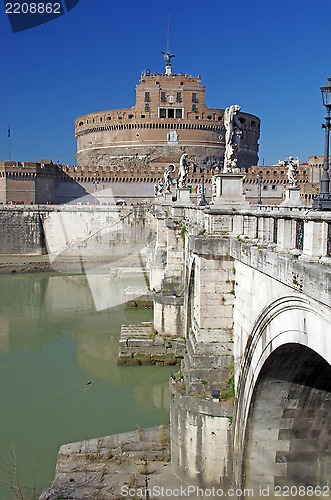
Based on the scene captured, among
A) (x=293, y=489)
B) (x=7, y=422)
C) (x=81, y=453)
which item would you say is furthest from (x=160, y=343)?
(x=293, y=489)

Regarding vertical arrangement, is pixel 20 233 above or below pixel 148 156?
below

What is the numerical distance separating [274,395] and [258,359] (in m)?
0.71

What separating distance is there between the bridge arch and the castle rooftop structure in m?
51.6

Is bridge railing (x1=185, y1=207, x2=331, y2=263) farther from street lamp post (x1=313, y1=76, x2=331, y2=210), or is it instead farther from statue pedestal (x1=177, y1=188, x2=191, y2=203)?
statue pedestal (x1=177, y1=188, x2=191, y2=203)

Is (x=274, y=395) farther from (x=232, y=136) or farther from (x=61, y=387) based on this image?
(x=61, y=387)

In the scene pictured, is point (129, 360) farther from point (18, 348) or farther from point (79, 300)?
point (79, 300)

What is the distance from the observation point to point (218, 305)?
28.9 ft

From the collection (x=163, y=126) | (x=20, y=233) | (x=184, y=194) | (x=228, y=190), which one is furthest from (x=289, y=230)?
(x=163, y=126)

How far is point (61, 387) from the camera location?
15.2 m

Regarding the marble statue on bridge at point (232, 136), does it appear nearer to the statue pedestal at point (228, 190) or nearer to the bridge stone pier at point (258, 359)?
the statue pedestal at point (228, 190)

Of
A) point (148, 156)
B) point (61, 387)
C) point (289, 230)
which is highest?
point (148, 156)

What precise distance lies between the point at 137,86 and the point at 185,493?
186 feet

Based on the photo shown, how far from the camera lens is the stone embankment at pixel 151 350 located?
16422 millimetres

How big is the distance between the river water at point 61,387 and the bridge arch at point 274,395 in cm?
299
